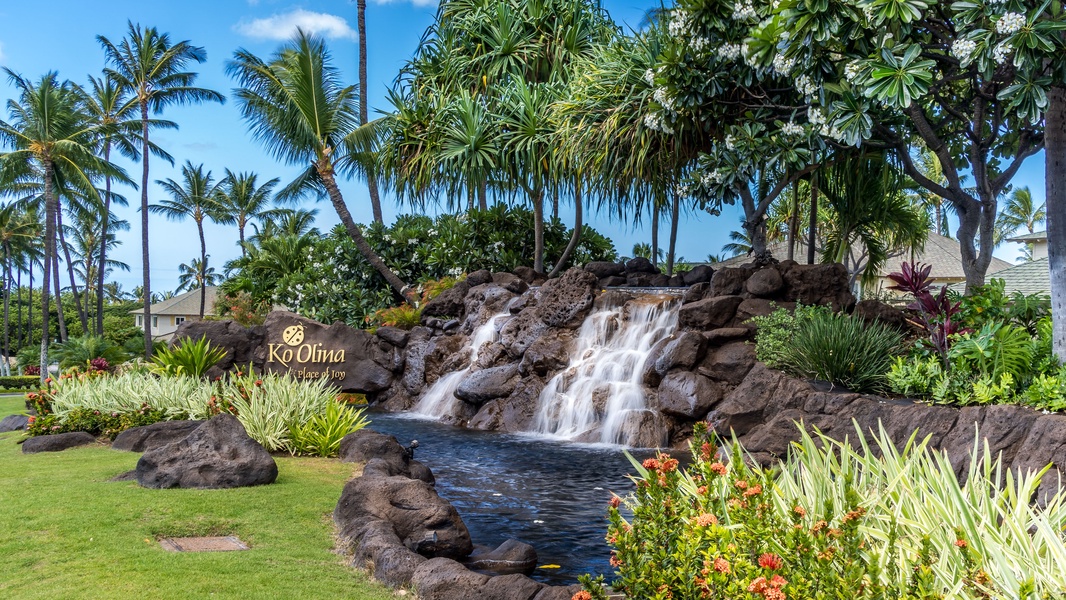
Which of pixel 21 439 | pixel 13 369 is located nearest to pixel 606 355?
pixel 21 439

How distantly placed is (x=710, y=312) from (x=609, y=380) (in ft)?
7.05

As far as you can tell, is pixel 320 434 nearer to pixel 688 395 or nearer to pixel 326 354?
pixel 688 395

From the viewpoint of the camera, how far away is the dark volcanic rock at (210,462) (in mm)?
7809

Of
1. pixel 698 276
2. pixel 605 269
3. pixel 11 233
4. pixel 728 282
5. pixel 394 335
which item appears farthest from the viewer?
pixel 11 233

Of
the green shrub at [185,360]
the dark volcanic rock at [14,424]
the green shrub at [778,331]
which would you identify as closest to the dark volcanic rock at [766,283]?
the green shrub at [778,331]

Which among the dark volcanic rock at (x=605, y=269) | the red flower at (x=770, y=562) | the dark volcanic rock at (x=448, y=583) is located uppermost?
the dark volcanic rock at (x=605, y=269)

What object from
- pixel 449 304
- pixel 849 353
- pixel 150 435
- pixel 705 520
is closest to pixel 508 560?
pixel 705 520

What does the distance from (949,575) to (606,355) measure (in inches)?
472

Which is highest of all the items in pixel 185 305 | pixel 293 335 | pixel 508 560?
pixel 185 305

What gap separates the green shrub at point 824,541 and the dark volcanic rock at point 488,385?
11.5 meters

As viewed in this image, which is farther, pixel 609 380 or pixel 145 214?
pixel 145 214

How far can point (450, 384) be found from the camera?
17984 mm

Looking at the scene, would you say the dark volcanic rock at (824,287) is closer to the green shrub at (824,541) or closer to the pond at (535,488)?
the pond at (535,488)

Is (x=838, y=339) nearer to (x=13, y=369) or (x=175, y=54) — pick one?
(x=175, y=54)
